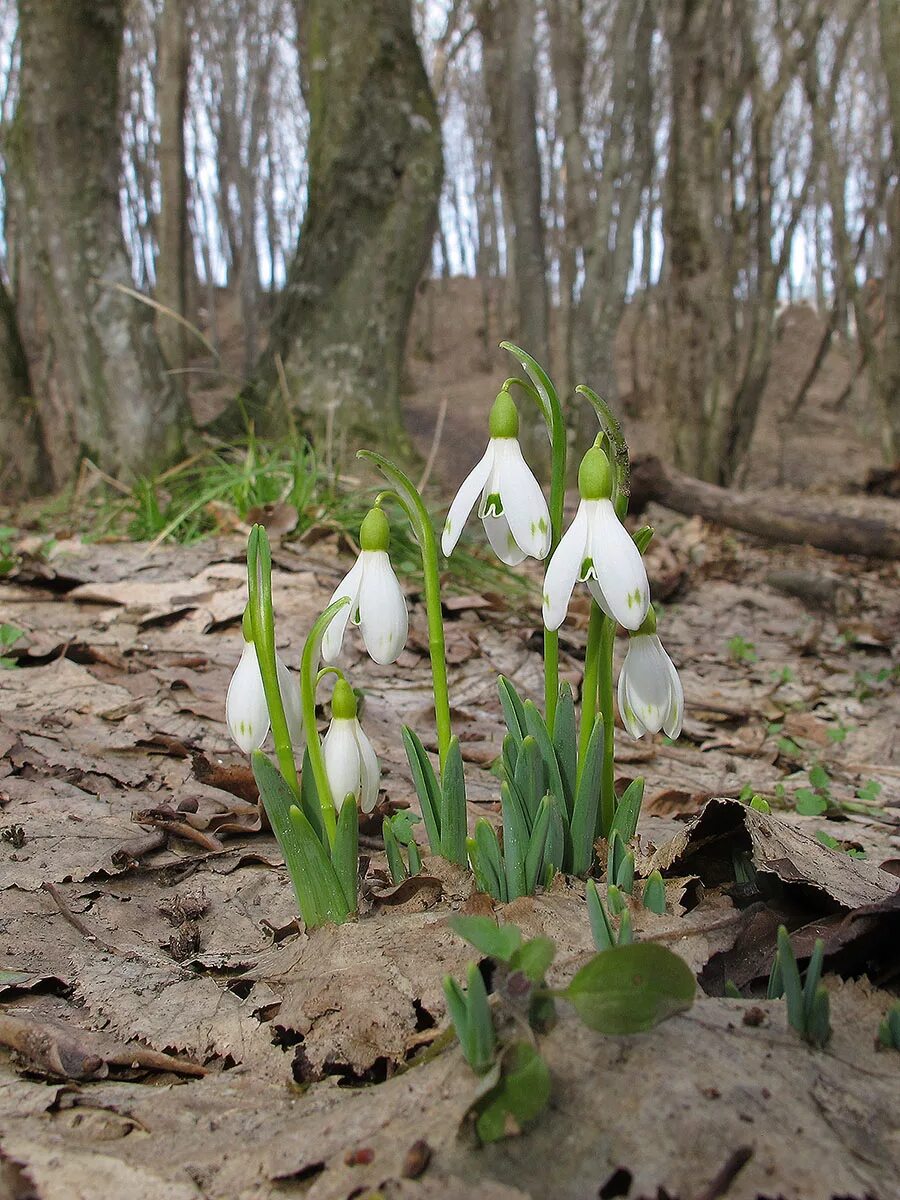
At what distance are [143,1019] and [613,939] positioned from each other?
62 cm

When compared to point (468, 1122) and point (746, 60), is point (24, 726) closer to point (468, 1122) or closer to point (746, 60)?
point (468, 1122)

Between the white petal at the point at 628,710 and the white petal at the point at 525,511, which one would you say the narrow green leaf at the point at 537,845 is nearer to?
the white petal at the point at 628,710

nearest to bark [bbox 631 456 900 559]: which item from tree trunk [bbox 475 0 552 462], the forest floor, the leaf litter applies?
tree trunk [bbox 475 0 552 462]

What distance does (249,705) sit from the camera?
4.45 feet

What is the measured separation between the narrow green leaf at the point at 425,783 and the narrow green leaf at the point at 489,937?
452 mm

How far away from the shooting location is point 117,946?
4.66ft

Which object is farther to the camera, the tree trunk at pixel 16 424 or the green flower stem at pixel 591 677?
the tree trunk at pixel 16 424

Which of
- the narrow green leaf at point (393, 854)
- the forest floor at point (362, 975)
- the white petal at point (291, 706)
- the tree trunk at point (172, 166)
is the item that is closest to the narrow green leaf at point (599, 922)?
the forest floor at point (362, 975)

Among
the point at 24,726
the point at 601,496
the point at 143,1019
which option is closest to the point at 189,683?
the point at 24,726

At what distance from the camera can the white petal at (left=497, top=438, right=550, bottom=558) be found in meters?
1.33

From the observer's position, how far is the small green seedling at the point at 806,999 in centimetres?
98

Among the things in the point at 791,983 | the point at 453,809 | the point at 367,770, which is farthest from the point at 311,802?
the point at 791,983

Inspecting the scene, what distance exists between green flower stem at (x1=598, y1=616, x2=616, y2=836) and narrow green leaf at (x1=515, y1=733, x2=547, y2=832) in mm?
121

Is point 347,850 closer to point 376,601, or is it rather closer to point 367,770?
point 367,770
